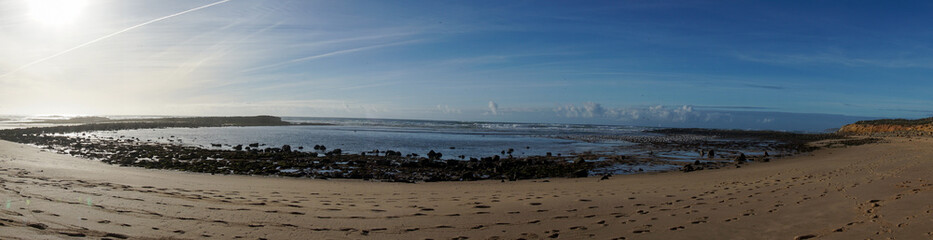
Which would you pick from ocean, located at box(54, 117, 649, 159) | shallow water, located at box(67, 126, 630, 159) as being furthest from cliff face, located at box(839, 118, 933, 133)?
shallow water, located at box(67, 126, 630, 159)

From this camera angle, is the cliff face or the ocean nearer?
the ocean

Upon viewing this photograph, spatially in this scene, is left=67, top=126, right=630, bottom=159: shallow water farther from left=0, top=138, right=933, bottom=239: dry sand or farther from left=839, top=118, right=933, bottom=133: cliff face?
left=839, top=118, right=933, bottom=133: cliff face

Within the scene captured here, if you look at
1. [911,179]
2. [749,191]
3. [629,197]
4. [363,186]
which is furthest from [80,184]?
[911,179]

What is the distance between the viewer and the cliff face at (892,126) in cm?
4758

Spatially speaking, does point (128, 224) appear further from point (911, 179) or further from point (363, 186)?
point (911, 179)

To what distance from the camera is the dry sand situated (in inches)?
254

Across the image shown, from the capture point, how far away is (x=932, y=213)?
6668mm

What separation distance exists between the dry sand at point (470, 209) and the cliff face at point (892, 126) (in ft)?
167

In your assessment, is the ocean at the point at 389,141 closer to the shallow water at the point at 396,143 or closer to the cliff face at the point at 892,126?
the shallow water at the point at 396,143

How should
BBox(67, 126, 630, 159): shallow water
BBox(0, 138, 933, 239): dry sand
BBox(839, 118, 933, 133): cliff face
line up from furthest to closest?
BBox(839, 118, 933, 133): cliff face
BBox(67, 126, 630, 159): shallow water
BBox(0, 138, 933, 239): dry sand

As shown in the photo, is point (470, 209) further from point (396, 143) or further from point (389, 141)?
point (389, 141)

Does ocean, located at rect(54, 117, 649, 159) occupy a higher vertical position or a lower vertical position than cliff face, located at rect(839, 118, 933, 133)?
lower

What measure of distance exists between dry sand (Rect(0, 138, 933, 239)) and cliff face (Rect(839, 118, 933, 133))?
5096 cm

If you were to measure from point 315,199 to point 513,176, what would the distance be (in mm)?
7605
